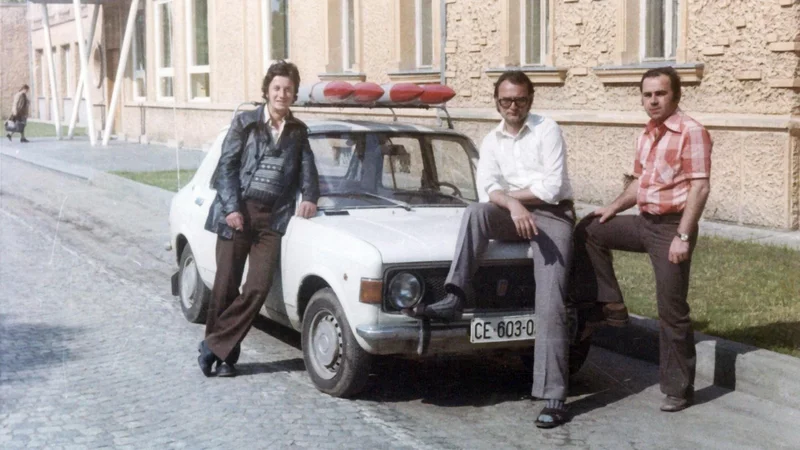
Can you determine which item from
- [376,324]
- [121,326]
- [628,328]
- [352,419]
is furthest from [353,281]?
[121,326]

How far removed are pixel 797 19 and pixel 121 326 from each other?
25.8 ft

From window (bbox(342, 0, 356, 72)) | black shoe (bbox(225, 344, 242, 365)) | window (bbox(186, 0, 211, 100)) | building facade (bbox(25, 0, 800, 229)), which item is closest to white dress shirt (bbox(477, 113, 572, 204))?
black shoe (bbox(225, 344, 242, 365))

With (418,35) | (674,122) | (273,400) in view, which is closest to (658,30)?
(418,35)

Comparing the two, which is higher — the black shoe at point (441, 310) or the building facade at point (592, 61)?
the building facade at point (592, 61)

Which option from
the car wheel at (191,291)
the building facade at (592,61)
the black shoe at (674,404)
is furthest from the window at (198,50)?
the black shoe at (674,404)

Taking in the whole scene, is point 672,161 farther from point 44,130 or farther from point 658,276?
point 44,130

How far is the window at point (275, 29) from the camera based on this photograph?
1026 inches

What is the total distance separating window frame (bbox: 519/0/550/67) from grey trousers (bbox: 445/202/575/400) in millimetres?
10741

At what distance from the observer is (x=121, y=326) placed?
28.5ft

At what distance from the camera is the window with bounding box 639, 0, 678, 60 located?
1488 centimetres

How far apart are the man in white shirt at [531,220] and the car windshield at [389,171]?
97 cm

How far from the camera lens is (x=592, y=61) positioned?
15945 millimetres

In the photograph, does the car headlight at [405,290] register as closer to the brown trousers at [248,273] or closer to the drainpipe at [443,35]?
the brown trousers at [248,273]

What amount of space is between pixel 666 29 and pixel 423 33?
643 cm
